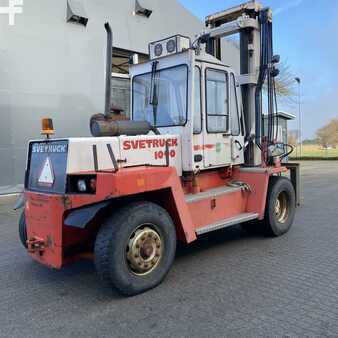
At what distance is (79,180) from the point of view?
4457 millimetres

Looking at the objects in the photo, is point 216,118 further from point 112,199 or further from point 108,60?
point 112,199

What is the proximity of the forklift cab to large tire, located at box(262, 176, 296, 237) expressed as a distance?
34.8 inches

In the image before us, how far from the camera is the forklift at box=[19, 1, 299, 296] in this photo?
14.4 feet

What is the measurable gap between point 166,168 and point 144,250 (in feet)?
3.26

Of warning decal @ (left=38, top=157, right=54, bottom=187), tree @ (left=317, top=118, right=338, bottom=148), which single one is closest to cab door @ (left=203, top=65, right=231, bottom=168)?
warning decal @ (left=38, top=157, right=54, bottom=187)

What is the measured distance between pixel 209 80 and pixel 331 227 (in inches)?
145

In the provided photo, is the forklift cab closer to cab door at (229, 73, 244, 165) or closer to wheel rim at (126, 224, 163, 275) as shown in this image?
cab door at (229, 73, 244, 165)

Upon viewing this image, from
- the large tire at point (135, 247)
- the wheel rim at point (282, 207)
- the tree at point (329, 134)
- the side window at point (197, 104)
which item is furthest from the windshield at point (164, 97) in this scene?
the tree at point (329, 134)

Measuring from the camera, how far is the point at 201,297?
4.29m

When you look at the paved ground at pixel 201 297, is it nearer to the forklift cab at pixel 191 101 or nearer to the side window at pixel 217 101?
the forklift cab at pixel 191 101

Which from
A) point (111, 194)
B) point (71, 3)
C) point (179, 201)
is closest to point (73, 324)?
point (111, 194)

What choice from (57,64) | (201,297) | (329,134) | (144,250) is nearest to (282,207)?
(201,297)

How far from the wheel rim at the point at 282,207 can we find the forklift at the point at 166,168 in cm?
2

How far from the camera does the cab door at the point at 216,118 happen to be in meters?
5.80
